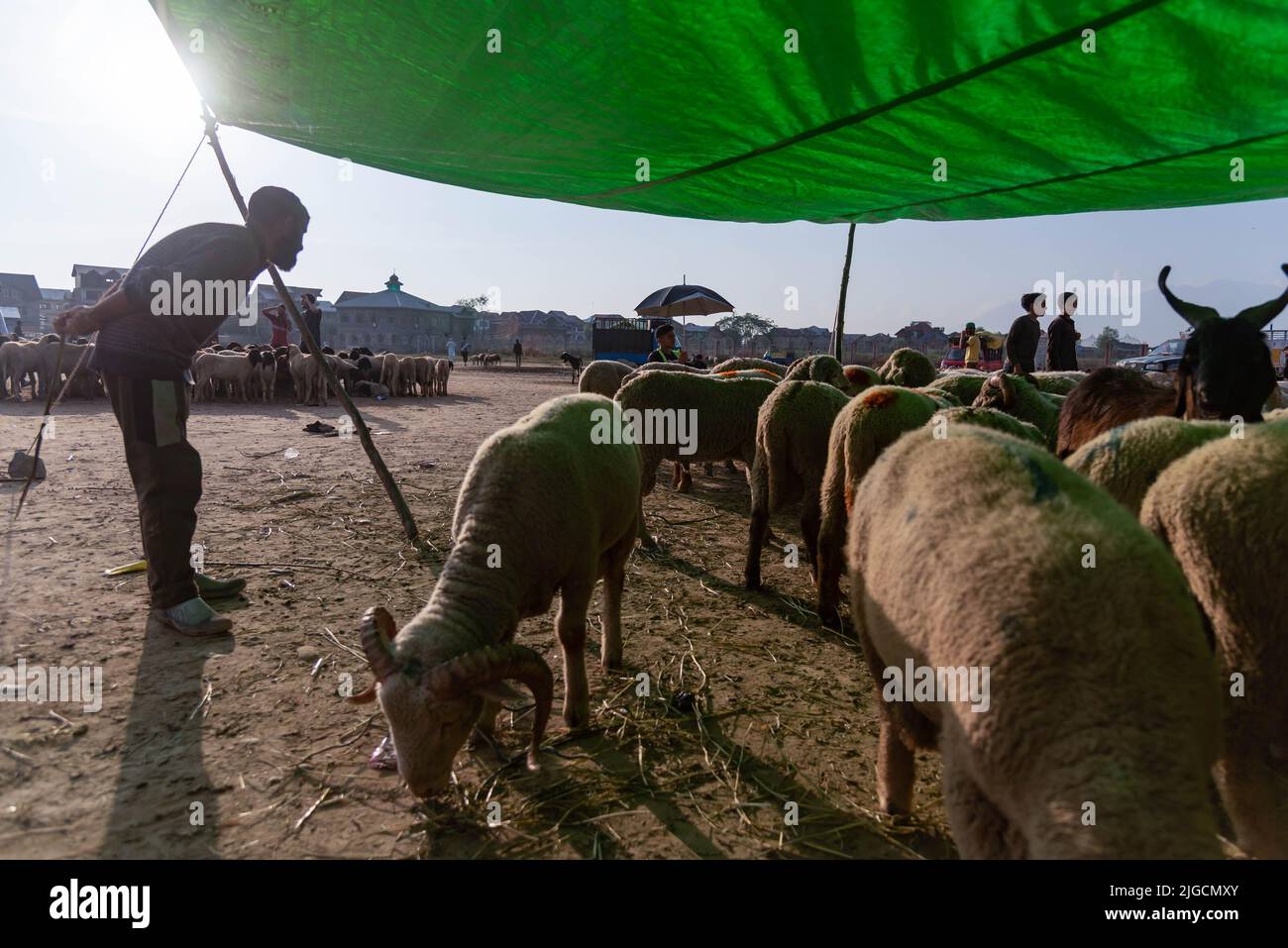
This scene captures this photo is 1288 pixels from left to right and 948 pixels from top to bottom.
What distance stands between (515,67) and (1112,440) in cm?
392

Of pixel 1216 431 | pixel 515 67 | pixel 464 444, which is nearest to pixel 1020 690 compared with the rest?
pixel 1216 431

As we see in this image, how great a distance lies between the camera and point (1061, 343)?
10.8 meters

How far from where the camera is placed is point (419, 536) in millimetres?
6422

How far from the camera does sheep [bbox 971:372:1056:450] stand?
587cm

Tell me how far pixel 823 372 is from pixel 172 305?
6.21 metres

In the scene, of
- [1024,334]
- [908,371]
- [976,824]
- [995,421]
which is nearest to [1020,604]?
[976,824]

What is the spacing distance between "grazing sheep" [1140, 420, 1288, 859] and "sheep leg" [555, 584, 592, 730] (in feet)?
8.67

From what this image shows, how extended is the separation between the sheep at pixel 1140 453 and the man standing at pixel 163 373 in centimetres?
512

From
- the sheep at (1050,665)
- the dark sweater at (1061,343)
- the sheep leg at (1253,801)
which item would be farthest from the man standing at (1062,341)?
the sheep at (1050,665)

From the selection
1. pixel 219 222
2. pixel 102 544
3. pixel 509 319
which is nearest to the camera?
pixel 219 222

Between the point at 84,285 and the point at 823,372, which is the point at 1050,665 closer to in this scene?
the point at 823,372

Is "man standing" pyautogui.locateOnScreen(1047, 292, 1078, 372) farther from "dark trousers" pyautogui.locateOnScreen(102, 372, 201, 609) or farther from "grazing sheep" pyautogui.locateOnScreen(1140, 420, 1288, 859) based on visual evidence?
"dark trousers" pyautogui.locateOnScreen(102, 372, 201, 609)

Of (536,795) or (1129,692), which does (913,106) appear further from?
(536,795)

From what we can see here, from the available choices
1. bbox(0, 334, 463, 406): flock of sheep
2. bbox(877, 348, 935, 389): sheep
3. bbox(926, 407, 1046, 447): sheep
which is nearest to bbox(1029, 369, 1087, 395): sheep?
bbox(877, 348, 935, 389): sheep
